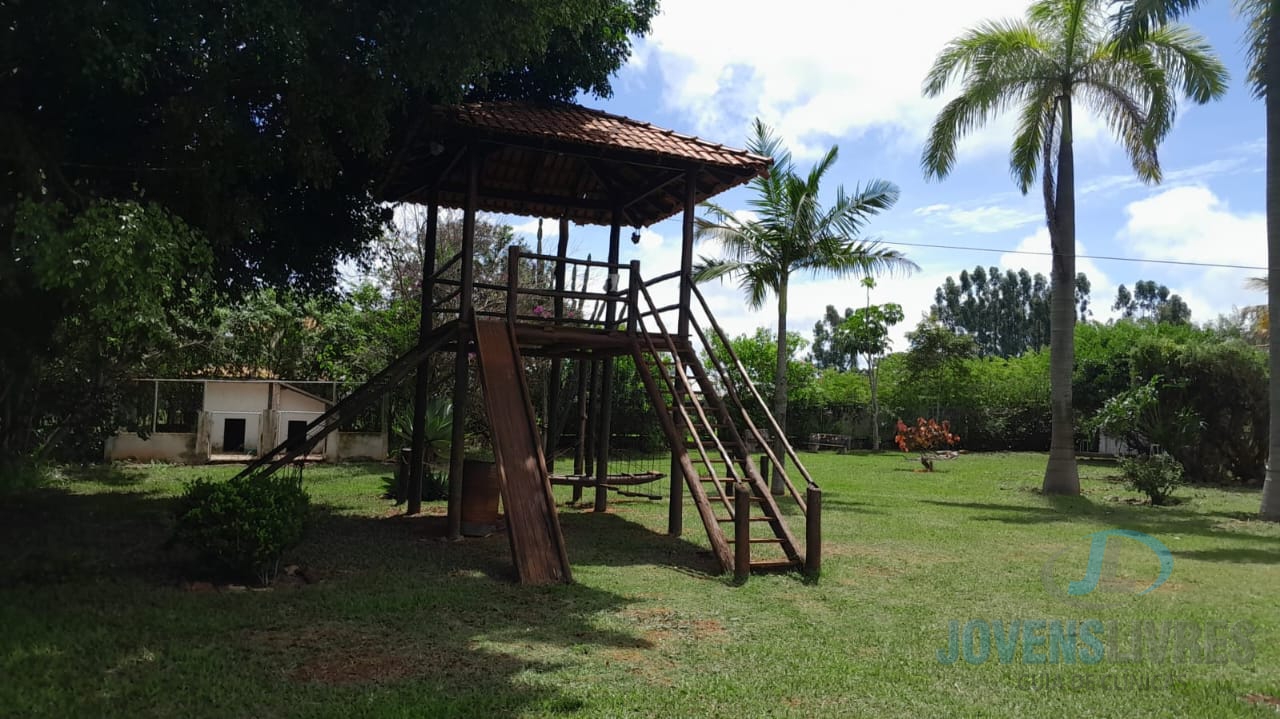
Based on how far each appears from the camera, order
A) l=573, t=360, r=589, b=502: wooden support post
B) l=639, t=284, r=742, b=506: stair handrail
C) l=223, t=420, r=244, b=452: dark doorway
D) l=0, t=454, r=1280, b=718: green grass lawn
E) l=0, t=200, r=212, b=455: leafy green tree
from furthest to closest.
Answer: l=223, t=420, r=244, b=452: dark doorway, l=573, t=360, r=589, b=502: wooden support post, l=639, t=284, r=742, b=506: stair handrail, l=0, t=200, r=212, b=455: leafy green tree, l=0, t=454, r=1280, b=718: green grass lawn

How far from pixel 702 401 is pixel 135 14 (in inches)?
266

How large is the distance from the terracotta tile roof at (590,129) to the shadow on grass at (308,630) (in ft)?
15.3

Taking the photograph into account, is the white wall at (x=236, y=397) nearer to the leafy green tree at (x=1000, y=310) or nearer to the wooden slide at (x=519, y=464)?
the wooden slide at (x=519, y=464)

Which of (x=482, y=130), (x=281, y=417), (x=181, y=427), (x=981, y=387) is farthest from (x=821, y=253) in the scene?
(x=981, y=387)

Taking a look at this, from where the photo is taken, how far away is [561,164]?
12484mm

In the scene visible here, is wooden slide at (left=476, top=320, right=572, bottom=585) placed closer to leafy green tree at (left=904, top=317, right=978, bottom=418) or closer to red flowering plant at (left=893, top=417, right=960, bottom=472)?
red flowering plant at (left=893, top=417, right=960, bottom=472)

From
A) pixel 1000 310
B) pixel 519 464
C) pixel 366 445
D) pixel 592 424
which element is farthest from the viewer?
pixel 1000 310

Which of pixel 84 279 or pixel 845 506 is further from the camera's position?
pixel 845 506

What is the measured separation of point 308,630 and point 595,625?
81.4 inches

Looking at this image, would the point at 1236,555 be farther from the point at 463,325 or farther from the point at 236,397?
the point at 236,397

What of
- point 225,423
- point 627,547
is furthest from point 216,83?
point 225,423

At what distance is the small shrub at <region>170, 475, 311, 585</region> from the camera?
7379 millimetres

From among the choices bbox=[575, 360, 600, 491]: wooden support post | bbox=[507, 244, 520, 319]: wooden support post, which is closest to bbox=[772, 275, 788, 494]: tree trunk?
bbox=[575, 360, 600, 491]: wooden support post

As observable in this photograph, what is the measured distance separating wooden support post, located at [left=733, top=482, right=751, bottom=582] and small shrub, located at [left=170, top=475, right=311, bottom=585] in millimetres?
3973
